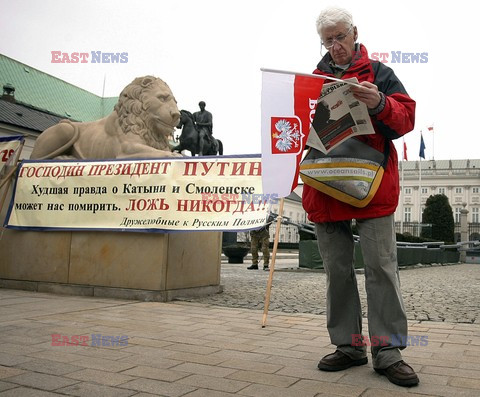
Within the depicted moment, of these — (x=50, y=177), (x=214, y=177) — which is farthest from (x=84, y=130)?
(x=214, y=177)

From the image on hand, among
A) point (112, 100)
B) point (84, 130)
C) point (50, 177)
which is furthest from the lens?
point (112, 100)

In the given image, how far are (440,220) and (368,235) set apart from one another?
59.7 metres

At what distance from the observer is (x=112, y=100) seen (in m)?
59.6

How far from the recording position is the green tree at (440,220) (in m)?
57.3

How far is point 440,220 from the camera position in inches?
2290

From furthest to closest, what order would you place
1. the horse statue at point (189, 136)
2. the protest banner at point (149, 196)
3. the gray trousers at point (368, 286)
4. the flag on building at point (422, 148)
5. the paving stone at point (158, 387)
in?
1. the flag on building at point (422, 148)
2. the horse statue at point (189, 136)
3. the protest banner at point (149, 196)
4. the gray trousers at point (368, 286)
5. the paving stone at point (158, 387)

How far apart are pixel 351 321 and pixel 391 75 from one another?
1420 millimetres

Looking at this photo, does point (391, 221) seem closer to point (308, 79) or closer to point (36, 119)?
point (308, 79)

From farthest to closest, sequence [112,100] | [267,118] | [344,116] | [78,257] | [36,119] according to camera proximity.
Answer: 1. [112,100]
2. [36,119]
3. [78,257]
4. [267,118]
5. [344,116]

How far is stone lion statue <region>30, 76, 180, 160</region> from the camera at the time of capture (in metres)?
6.54

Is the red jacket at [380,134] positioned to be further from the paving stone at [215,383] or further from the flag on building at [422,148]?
the flag on building at [422,148]

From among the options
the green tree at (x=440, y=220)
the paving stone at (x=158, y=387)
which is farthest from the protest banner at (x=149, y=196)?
the green tree at (x=440, y=220)

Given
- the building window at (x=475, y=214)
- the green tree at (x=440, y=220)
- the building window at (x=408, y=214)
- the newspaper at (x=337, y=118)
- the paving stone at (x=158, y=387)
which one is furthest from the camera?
the building window at (x=408, y=214)

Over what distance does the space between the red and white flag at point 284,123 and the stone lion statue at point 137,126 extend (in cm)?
302
